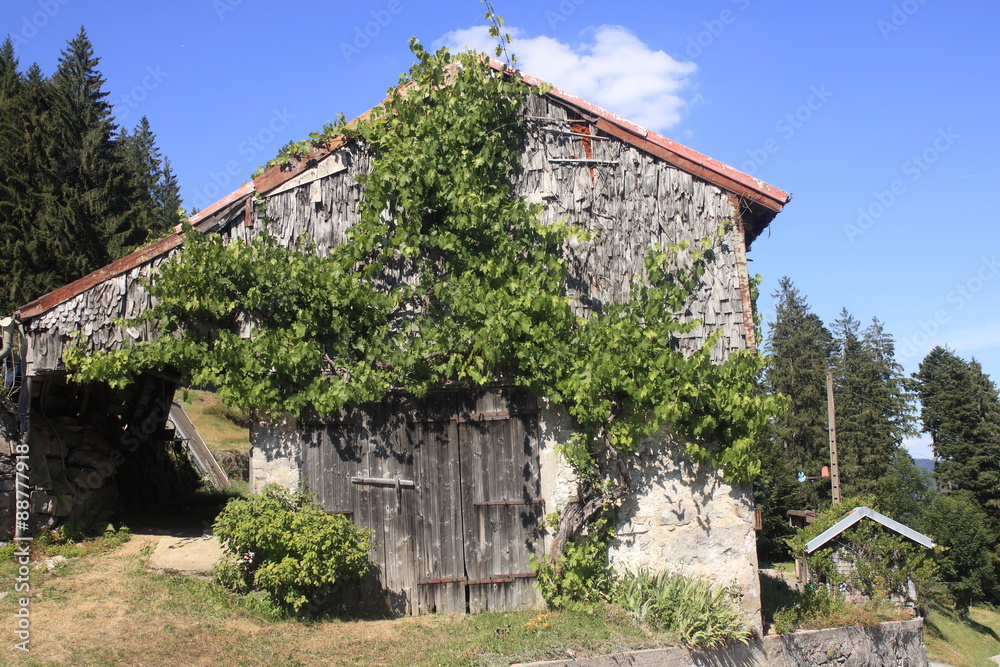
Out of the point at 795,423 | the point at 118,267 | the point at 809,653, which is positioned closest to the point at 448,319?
the point at 118,267

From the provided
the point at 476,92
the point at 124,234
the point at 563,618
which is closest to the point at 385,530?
the point at 563,618

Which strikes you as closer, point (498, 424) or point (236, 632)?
point (236, 632)

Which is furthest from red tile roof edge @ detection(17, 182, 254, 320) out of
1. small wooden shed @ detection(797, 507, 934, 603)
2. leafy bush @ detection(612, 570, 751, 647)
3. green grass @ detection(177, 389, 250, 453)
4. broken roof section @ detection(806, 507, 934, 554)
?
green grass @ detection(177, 389, 250, 453)

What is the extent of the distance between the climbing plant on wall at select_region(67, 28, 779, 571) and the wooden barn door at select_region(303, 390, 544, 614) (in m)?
0.41

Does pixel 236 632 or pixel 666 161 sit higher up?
pixel 666 161

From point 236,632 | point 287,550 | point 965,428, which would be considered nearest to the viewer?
point 236,632

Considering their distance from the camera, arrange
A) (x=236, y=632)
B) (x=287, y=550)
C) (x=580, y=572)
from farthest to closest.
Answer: (x=580, y=572), (x=287, y=550), (x=236, y=632)

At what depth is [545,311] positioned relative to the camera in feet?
25.8

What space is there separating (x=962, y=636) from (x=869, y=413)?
17.2 m

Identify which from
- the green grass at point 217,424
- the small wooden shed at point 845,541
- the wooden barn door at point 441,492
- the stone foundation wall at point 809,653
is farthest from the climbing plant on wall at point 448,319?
the green grass at point 217,424

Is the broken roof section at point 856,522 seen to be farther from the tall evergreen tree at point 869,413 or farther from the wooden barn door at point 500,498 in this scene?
the tall evergreen tree at point 869,413

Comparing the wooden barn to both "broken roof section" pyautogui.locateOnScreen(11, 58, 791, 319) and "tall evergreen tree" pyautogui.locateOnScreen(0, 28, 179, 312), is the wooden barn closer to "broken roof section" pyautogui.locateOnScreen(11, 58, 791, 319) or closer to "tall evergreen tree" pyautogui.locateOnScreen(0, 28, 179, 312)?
"broken roof section" pyautogui.locateOnScreen(11, 58, 791, 319)

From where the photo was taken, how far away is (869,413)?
39.7m

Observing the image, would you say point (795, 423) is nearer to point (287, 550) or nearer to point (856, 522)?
→ point (856, 522)
